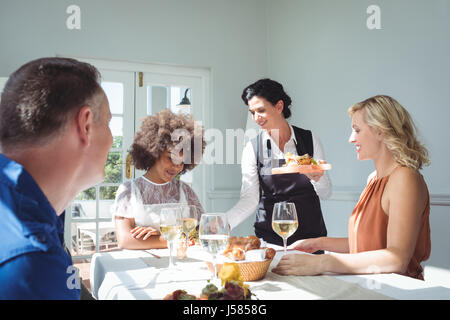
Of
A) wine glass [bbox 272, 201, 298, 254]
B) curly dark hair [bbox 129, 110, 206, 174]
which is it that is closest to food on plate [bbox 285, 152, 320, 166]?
curly dark hair [bbox 129, 110, 206, 174]

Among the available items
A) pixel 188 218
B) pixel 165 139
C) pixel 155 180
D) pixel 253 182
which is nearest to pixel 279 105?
pixel 253 182

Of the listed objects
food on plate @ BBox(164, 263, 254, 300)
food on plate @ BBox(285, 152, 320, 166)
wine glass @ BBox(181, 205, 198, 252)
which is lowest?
food on plate @ BBox(164, 263, 254, 300)

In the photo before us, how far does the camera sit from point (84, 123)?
863 mm

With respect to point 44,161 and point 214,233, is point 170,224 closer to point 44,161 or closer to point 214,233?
point 214,233

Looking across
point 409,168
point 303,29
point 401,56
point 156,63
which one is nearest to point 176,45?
point 156,63

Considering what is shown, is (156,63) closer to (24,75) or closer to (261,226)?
(261,226)

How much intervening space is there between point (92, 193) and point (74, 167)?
11.6 ft

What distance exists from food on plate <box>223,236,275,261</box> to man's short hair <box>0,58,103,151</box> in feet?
2.32

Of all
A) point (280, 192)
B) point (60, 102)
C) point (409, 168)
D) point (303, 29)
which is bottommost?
point (280, 192)

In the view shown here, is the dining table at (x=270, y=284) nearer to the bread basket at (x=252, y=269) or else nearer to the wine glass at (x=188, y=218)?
the bread basket at (x=252, y=269)

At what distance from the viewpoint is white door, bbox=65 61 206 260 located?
416 cm

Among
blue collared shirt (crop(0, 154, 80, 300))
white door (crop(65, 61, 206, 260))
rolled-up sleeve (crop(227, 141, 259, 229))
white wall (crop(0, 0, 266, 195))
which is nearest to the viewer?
blue collared shirt (crop(0, 154, 80, 300))

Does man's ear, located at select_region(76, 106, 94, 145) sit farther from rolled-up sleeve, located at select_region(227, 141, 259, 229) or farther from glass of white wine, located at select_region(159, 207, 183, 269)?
rolled-up sleeve, located at select_region(227, 141, 259, 229)
